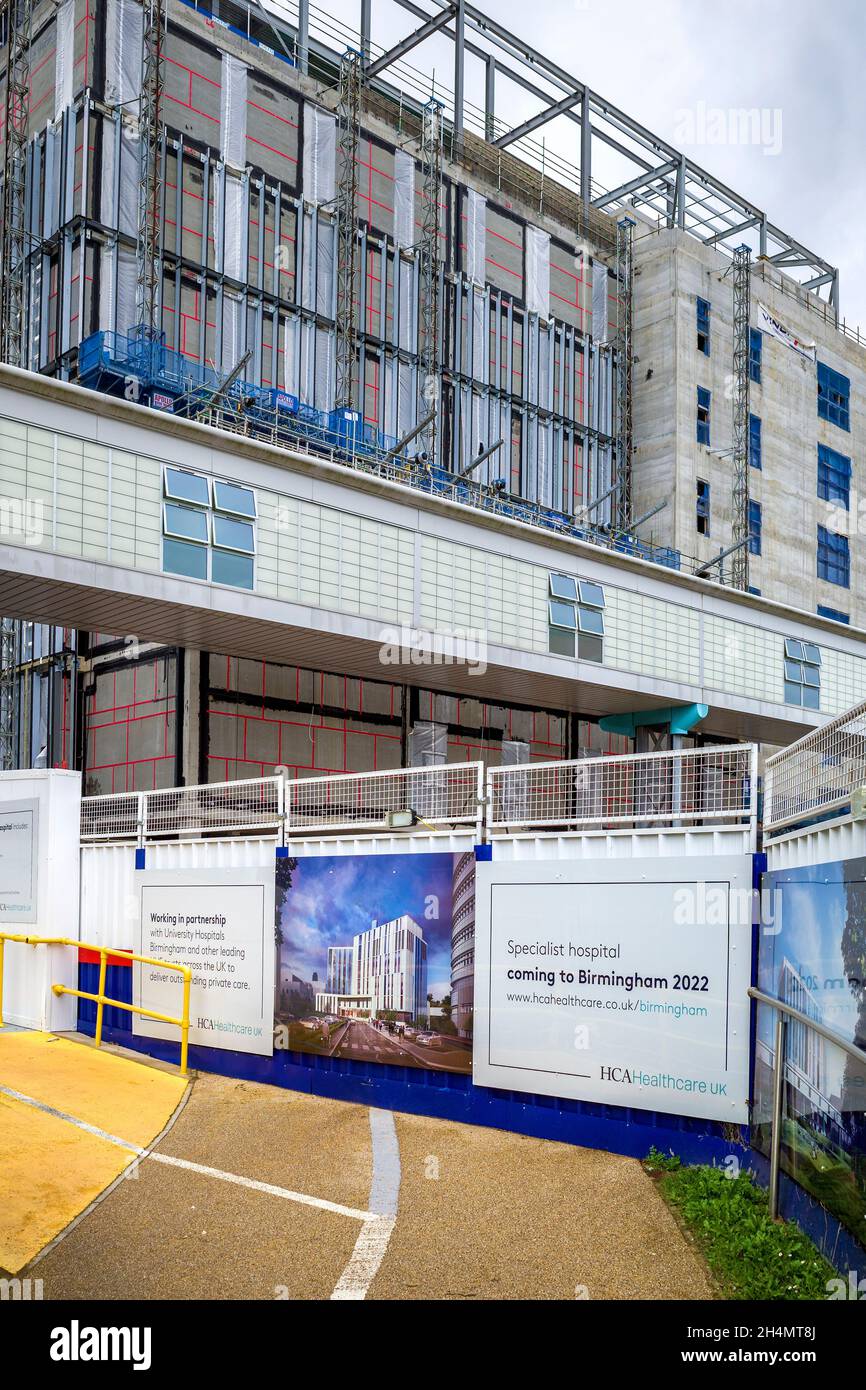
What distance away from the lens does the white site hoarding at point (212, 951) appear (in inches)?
616

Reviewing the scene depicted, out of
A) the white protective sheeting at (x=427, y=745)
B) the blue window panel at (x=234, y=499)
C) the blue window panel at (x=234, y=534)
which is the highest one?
the blue window panel at (x=234, y=499)

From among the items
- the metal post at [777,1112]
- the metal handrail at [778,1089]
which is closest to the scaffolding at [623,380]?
the metal handrail at [778,1089]

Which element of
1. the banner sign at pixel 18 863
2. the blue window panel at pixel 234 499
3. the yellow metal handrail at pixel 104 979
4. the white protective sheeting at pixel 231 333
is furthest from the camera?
the white protective sheeting at pixel 231 333

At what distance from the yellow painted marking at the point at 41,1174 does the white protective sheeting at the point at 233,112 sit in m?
26.8

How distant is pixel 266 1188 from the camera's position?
1046 cm

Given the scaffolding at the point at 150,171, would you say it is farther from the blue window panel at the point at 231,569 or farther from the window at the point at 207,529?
the blue window panel at the point at 231,569

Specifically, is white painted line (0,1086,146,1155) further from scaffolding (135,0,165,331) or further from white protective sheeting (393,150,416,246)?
white protective sheeting (393,150,416,246)

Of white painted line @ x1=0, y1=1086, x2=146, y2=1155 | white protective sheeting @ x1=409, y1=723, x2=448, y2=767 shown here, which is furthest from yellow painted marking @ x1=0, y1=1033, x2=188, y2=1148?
white protective sheeting @ x1=409, y1=723, x2=448, y2=767

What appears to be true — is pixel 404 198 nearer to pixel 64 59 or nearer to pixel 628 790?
pixel 64 59

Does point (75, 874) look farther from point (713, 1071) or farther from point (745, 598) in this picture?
point (745, 598)

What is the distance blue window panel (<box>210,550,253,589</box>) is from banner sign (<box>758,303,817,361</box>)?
115 ft

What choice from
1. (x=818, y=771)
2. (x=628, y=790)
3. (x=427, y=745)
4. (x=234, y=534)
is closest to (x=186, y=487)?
(x=234, y=534)
